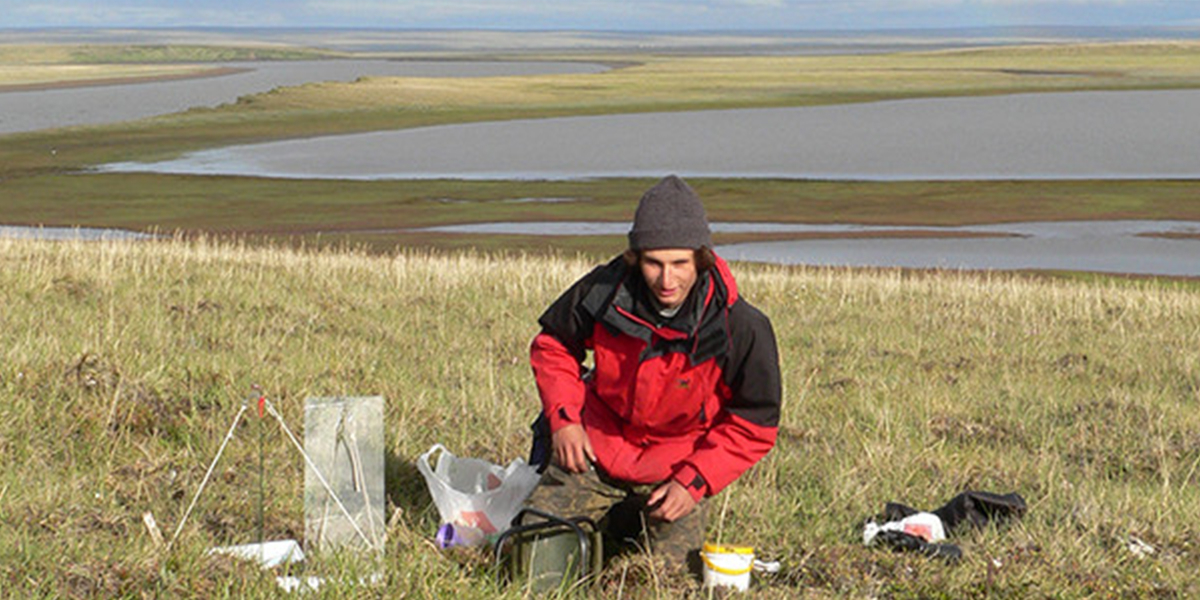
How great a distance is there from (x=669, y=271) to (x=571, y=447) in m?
0.60

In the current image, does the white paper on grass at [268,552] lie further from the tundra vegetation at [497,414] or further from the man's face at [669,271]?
the man's face at [669,271]

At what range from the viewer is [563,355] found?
448 centimetres

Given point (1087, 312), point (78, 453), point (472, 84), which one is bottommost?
point (472, 84)

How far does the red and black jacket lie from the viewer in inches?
171

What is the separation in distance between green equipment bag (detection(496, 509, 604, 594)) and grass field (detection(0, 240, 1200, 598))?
0.42 ft

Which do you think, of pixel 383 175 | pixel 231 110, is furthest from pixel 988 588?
pixel 231 110

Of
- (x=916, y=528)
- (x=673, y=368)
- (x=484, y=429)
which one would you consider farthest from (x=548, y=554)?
(x=484, y=429)

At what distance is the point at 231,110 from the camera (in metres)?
68.2

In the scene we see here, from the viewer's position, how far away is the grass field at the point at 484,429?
4422mm

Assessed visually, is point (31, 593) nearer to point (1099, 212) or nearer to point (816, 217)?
point (816, 217)

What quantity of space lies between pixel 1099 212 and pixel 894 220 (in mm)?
4583

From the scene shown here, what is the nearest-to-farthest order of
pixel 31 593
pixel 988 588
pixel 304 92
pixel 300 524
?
pixel 31 593, pixel 988 588, pixel 300 524, pixel 304 92

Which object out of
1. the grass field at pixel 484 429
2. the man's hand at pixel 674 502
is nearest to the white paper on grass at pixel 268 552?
the grass field at pixel 484 429

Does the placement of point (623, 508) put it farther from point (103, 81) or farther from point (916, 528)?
point (103, 81)
